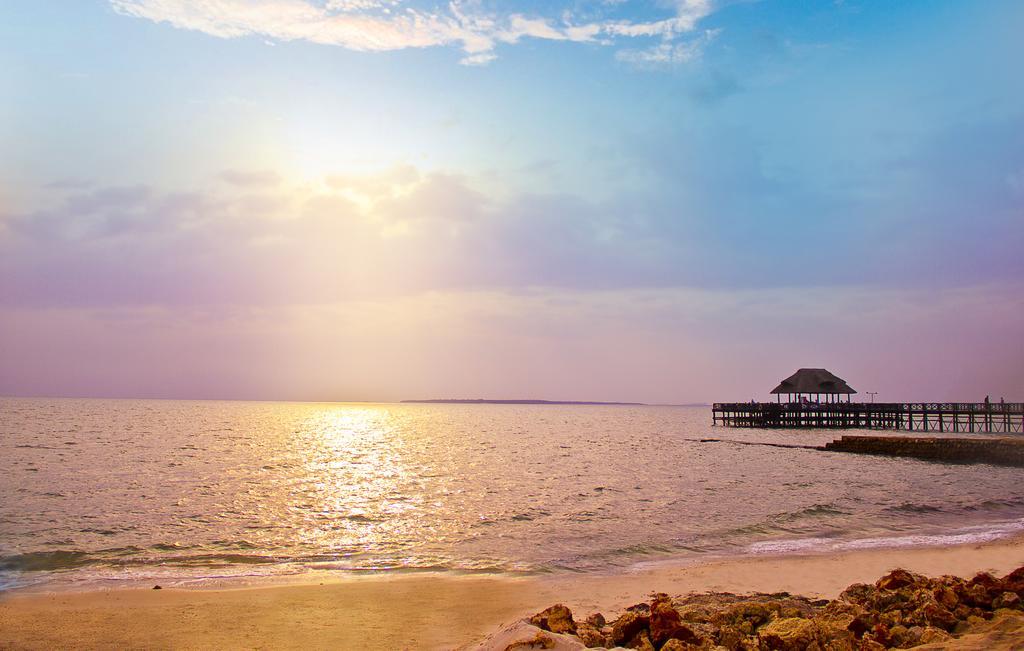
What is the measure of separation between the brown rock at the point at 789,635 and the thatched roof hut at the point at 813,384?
81.3 metres

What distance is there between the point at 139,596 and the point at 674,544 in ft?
37.6

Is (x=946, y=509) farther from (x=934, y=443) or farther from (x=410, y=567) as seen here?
(x=934, y=443)

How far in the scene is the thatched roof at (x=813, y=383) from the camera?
82000mm

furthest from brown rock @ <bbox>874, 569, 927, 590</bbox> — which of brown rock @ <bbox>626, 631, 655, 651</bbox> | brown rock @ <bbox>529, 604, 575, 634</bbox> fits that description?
brown rock @ <bbox>529, 604, 575, 634</bbox>

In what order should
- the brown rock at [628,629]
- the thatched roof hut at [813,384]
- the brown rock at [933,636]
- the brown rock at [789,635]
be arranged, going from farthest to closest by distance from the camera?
the thatched roof hut at [813,384] < the brown rock at [628,629] < the brown rock at [933,636] < the brown rock at [789,635]

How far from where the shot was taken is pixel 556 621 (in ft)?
26.0

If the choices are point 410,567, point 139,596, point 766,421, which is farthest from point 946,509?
point 766,421

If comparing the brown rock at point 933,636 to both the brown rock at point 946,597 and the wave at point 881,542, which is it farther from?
the wave at point 881,542

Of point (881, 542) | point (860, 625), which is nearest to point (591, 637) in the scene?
point (860, 625)

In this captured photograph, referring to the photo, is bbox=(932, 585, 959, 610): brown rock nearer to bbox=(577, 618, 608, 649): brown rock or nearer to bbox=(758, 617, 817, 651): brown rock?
bbox=(758, 617, 817, 651): brown rock

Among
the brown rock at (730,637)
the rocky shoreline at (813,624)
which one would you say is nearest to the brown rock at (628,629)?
the rocky shoreline at (813,624)

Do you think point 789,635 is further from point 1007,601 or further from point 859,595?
point 1007,601

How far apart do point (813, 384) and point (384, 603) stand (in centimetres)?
8192

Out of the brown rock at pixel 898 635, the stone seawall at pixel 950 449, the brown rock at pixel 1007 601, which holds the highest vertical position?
the brown rock at pixel 1007 601
